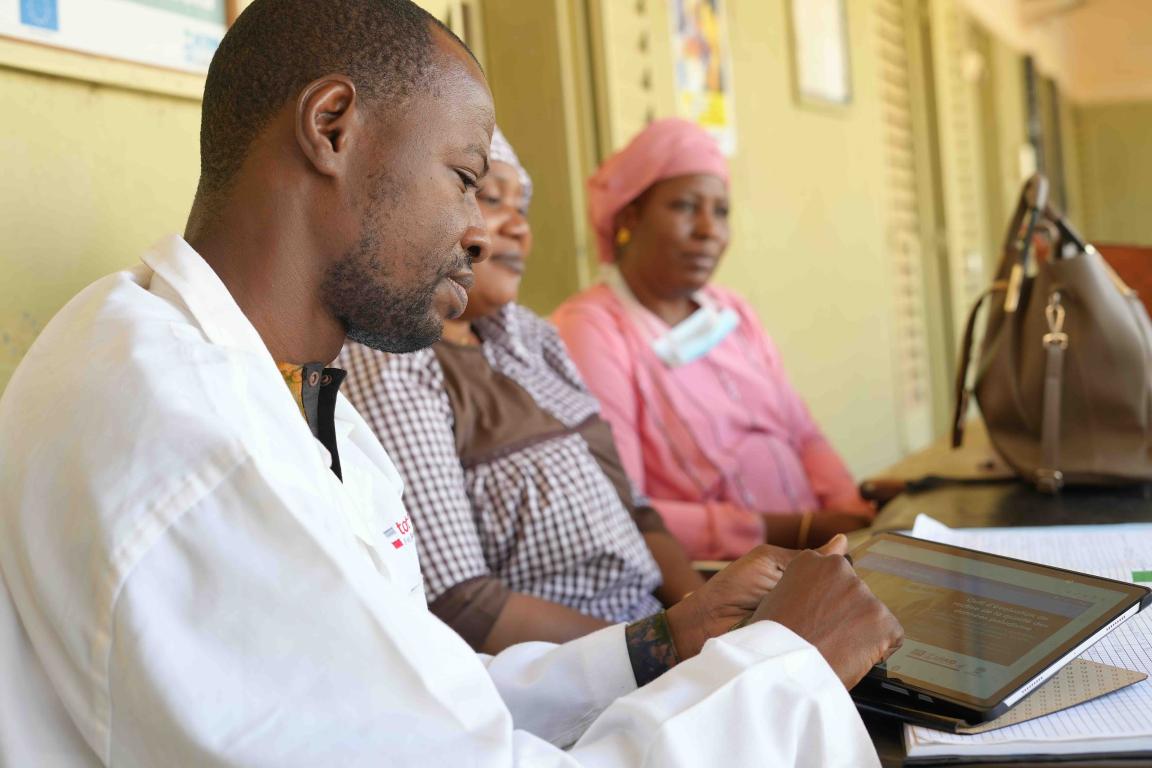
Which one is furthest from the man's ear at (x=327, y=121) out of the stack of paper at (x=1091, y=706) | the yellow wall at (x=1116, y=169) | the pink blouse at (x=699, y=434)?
the yellow wall at (x=1116, y=169)

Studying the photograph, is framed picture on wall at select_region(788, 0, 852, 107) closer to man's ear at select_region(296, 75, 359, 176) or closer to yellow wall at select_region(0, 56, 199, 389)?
yellow wall at select_region(0, 56, 199, 389)

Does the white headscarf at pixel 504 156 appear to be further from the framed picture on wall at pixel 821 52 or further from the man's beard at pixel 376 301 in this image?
the framed picture on wall at pixel 821 52

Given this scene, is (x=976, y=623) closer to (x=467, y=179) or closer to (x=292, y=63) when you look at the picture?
(x=467, y=179)

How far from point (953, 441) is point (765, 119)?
2028 mm

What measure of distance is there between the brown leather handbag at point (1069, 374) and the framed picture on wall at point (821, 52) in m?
2.44

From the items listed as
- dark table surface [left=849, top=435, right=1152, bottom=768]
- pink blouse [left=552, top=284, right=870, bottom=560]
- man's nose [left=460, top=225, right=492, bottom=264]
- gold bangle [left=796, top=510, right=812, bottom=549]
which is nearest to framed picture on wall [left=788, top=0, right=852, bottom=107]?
pink blouse [left=552, top=284, right=870, bottom=560]

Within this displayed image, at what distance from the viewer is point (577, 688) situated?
1.09 m

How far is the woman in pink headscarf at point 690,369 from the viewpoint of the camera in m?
2.36

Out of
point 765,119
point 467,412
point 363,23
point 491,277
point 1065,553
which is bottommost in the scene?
point 1065,553

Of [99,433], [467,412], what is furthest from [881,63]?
[99,433]

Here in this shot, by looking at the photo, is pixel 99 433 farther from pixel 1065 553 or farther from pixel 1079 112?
pixel 1079 112

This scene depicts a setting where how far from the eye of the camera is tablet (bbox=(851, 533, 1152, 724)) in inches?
32.0

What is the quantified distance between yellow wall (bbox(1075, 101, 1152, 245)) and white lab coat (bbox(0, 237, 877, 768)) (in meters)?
10.5

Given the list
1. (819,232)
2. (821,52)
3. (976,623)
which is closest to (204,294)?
(976,623)
